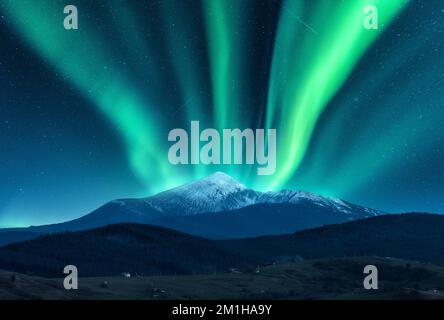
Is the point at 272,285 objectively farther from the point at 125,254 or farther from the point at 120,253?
the point at 120,253

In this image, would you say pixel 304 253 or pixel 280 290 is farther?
pixel 304 253

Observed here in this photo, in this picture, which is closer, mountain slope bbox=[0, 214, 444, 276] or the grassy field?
the grassy field

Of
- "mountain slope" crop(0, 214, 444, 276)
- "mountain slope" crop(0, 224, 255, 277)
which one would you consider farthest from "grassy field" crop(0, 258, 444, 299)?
"mountain slope" crop(0, 224, 255, 277)

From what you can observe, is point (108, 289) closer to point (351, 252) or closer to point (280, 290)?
point (280, 290)

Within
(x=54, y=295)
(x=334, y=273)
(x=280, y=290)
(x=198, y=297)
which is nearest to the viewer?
(x=54, y=295)

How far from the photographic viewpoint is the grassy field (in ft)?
143

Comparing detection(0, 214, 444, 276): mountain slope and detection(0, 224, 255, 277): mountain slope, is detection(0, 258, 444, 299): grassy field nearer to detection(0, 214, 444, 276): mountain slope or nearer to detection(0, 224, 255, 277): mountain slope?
detection(0, 214, 444, 276): mountain slope

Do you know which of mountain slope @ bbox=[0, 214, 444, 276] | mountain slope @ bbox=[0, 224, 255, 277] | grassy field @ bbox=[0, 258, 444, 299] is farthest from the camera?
mountain slope @ bbox=[0, 214, 444, 276]

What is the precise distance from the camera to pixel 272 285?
5878 cm

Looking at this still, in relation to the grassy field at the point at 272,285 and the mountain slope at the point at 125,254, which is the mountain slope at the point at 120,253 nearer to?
the mountain slope at the point at 125,254
